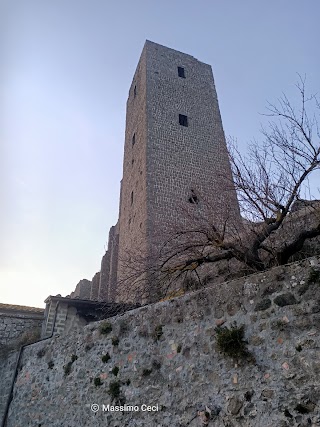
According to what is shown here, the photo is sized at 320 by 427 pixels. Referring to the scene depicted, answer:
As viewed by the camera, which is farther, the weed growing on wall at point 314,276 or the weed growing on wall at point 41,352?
the weed growing on wall at point 41,352

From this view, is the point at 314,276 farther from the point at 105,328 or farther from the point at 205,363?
the point at 105,328

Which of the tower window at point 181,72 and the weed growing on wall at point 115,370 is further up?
the tower window at point 181,72

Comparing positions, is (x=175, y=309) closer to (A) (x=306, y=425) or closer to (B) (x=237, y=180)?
(A) (x=306, y=425)

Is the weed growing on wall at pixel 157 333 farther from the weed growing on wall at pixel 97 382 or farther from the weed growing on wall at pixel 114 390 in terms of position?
the weed growing on wall at pixel 97 382

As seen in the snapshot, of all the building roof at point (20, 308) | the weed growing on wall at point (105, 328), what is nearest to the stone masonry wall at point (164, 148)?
the building roof at point (20, 308)

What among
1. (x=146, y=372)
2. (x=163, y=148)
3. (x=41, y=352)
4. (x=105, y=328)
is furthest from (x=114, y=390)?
(x=163, y=148)

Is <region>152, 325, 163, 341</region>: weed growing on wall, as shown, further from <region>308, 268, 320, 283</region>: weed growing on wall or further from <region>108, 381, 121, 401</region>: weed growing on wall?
<region>308, 268, 320, 283</region>: weed growing on wall

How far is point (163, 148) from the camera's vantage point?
16266 millimetres

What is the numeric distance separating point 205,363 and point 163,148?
12702 mm

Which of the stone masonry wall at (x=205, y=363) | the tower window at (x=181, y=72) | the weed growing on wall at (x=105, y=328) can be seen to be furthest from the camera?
the tower window at (x=181, y=72)

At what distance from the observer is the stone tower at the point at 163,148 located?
14.4 metres

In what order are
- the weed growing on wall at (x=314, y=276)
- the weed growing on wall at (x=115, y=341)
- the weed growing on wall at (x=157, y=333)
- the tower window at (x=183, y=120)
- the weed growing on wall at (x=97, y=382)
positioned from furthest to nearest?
the tower window at (x=183, y=120), the weed growing on wall at (x=115, y=341), the weed growing on wall at (x=97, y=382), the weed growing on wall at (x=157, y=333), the weed growing on wall at (x=314, y=276)

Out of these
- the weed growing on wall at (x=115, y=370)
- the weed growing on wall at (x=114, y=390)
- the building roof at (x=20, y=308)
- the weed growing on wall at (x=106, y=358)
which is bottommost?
the weed growing on wall at (x=114, y=390)

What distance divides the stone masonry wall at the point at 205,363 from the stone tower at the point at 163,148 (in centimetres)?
622
